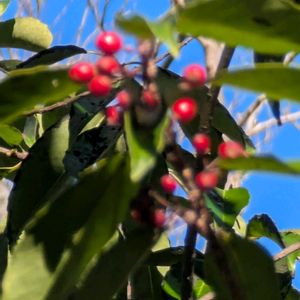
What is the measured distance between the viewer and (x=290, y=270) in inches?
37.9

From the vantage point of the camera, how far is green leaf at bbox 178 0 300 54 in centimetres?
50

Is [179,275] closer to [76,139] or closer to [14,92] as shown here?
[76,139]

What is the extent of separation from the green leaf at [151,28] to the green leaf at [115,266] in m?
0.20

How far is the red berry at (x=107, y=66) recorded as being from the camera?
49 cm

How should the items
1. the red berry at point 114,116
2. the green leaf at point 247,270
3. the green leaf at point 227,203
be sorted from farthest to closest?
the green leaf at point 227,203
the green leaf at point 247,270
the red berry at point 114,116

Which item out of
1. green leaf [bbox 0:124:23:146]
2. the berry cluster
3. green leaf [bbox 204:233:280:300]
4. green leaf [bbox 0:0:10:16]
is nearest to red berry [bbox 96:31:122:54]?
the berry cluster

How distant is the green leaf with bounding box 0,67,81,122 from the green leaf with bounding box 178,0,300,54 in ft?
0.30

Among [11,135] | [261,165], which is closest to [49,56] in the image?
[11,135]

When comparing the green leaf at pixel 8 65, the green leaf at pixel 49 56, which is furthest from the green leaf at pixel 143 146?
the green leaf at pixel 8 65

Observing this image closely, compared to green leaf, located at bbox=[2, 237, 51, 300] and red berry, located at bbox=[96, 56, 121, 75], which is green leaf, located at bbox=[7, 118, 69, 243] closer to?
green leaf, located at bbox=[2, 237, 51, 300]

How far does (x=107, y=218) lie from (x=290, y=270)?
427mm

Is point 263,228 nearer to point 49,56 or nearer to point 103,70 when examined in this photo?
point 49,56

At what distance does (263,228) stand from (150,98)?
50cm

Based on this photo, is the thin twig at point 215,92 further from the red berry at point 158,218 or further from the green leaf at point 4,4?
the green leaf at point 4,4
